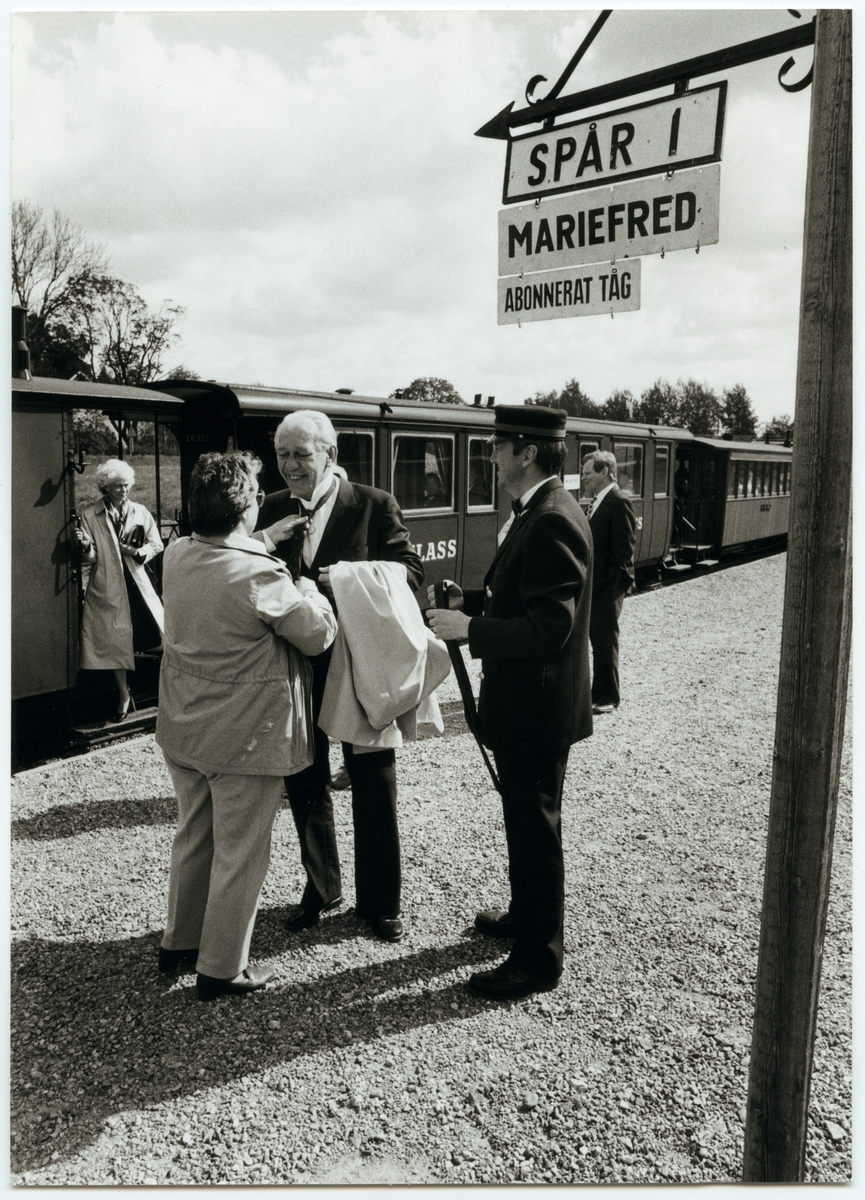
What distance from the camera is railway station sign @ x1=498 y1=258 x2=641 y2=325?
2598 millimetres

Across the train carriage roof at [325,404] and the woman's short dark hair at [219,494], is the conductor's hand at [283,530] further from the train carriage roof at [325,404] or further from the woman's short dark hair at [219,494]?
the train carriage roof at [325,404]

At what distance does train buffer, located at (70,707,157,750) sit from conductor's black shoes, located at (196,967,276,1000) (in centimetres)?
342

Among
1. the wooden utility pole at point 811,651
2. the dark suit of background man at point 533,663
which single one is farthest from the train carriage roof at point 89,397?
the wooden utility pole at point 811,651

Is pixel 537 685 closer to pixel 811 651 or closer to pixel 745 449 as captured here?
pixel 811 651

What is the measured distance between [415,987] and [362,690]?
1028 mm

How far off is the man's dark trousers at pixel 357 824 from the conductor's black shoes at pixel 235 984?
0.42 meters

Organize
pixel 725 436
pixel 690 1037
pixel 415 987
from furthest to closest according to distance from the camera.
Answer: pixel 725 436
pixel 415 987
pixel 690 1037

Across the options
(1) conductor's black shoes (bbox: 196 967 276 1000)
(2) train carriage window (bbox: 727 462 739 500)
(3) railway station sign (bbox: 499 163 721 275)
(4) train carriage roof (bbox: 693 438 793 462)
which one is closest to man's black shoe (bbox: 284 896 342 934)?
(1) conductor's black shoes (bbox: 196 967 276 1000)

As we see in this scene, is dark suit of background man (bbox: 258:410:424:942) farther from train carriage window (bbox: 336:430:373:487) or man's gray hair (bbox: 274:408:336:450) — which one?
train carriage window (bbox: 336:430:373:487)

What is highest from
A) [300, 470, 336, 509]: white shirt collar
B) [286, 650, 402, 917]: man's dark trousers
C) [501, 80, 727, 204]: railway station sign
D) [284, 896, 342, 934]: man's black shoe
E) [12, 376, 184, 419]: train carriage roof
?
[501, 80, 727, 204]: railway station sign

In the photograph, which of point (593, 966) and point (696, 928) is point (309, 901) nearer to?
point (593, 966)

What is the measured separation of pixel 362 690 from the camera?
301 centimetres

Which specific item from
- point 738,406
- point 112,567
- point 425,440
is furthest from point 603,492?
point 738,406

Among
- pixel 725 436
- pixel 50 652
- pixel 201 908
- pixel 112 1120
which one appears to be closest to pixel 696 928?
pixel 201 908
